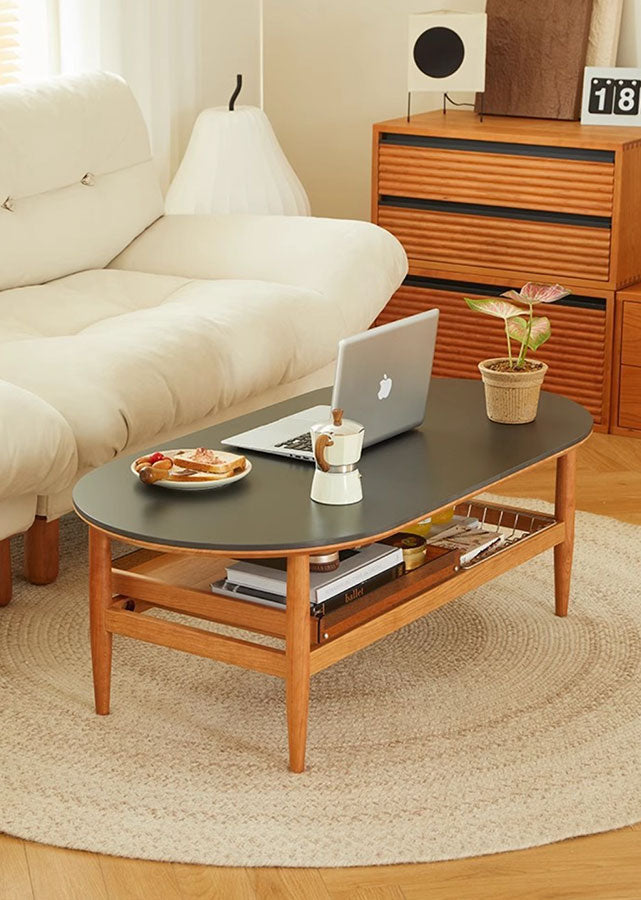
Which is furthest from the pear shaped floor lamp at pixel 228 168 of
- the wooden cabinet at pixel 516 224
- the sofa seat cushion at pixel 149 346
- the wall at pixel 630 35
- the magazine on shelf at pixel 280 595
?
the magazine on shelf at pixel 280 595

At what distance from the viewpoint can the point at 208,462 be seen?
87.7 inches

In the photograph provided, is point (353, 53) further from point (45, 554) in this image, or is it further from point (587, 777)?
point (587, 777)

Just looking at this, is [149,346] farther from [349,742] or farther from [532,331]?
[349,742]

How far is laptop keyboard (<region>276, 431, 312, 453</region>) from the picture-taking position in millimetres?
2357

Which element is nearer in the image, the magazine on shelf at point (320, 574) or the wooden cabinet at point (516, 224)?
the magazine on shelf at point (320, 574)

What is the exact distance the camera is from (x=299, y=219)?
145 inches

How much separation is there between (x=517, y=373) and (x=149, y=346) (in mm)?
808

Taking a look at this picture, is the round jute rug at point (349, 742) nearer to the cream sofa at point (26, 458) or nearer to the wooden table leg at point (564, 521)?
the wooden table leg at point (564, 521)

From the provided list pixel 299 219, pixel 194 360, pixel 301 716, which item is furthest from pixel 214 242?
pixel 301 716

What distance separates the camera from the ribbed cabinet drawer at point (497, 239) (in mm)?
3807

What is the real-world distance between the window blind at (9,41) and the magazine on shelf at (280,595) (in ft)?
8.09

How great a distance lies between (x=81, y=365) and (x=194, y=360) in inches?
10.7

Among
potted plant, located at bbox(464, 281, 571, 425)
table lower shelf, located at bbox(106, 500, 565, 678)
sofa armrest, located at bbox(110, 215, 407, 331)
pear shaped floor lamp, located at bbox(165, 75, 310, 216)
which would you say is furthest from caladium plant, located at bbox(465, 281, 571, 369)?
pear shaped floor lamp, located at bbox(165, 75, 310, 216)

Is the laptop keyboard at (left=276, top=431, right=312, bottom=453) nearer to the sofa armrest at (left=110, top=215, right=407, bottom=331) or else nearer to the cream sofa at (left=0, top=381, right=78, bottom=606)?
the cream sofa at (left=0, top=381, right=78, bottom=606)
